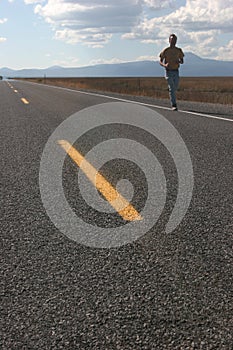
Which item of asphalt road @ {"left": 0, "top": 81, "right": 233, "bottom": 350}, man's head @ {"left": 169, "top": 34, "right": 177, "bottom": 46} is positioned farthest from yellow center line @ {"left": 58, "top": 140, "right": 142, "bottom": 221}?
man's head @ {"left": 169, "top": 34, "right": 177, "bottom": 46}

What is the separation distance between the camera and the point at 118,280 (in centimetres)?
248

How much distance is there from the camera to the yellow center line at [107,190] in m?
3.54

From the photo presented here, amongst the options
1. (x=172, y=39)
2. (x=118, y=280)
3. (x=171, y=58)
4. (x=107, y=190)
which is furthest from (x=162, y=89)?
(x=118, y=280)

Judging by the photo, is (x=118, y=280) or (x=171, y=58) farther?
(x=171, y=58)

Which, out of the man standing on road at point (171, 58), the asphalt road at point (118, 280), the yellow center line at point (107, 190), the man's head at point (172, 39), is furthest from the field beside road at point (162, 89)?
the asphalt road at point (118, 280)

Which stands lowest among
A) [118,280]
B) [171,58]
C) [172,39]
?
[118,280]

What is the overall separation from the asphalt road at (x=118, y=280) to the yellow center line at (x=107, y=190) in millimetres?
112

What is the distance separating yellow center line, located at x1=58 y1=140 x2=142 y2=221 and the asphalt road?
0.11m

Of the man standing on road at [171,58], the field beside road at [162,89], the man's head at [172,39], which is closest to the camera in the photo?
the man's head at [172,39]

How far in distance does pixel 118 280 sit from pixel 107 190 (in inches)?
68.6

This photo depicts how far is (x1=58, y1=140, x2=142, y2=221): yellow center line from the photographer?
354 centimetres

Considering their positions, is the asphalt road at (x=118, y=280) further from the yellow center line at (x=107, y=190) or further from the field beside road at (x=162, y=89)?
the field beside road at (x=162, y=89)

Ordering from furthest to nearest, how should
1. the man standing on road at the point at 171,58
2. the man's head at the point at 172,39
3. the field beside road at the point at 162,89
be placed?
1. the field beside road at the point at 162,89
2. the man standing on road at the point at 171,58
3. the man's head at the point at 172,39

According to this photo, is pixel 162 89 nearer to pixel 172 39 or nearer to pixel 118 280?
pixel 172 39
